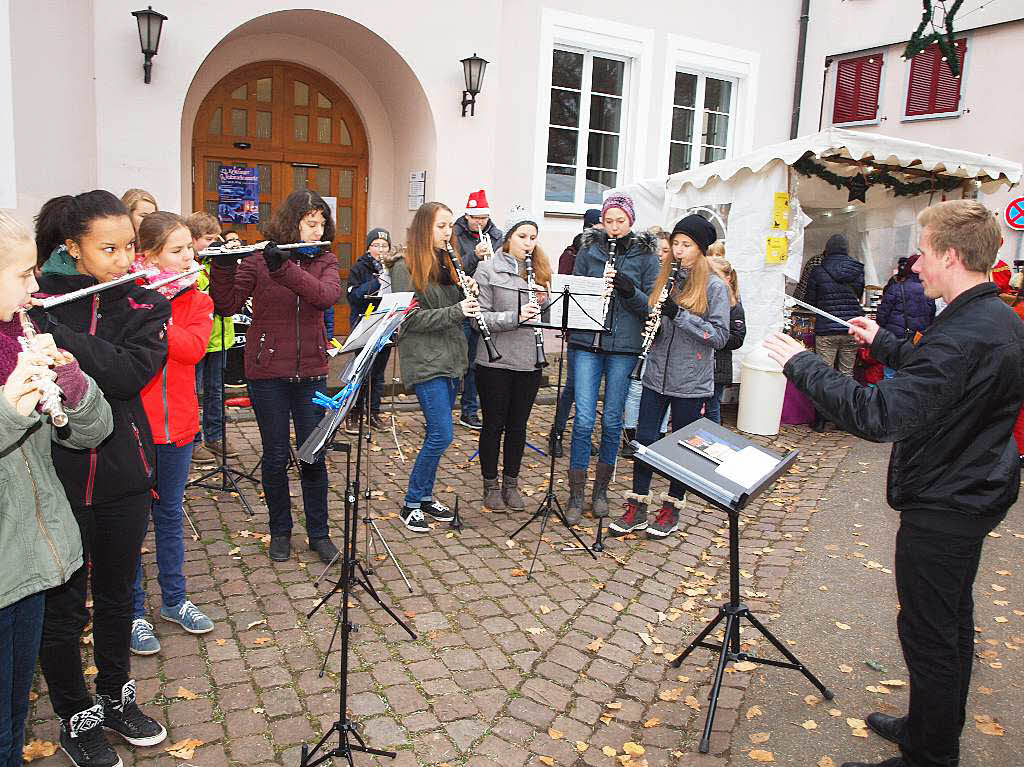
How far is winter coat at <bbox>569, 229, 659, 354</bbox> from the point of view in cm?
538

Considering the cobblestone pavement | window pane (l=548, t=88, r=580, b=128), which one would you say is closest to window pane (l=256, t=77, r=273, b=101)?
window pane (l=548, t=88, r=580, b=128)

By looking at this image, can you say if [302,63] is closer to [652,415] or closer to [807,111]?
[652,415]

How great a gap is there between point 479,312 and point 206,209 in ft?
20.6

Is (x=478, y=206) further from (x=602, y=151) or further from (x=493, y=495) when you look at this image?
(x=602, y=151)

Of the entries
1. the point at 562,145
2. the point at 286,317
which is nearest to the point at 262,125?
the point at 562,145

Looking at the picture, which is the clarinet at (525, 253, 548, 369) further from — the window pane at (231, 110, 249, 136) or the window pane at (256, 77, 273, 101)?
the window pane at (256, 77, 273, 101)

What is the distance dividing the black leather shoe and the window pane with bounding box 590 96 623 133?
866 cm

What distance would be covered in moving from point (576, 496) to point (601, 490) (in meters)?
0.19

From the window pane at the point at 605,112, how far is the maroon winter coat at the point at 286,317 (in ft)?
26.3

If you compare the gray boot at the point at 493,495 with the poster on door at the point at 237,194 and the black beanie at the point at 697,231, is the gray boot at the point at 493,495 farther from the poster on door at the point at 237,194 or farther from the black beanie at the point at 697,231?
the poster on door at the point at 237,194

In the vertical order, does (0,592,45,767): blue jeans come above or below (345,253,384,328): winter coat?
below

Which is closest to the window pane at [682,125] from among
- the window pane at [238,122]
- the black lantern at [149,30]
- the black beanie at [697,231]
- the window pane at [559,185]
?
the window pane at [559,185]

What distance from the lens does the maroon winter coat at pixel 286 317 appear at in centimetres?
441

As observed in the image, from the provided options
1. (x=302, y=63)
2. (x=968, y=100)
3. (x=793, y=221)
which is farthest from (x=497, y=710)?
(x=968, y=100)
